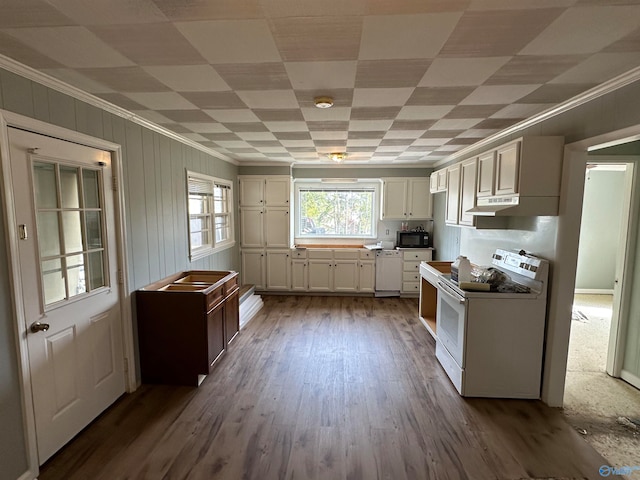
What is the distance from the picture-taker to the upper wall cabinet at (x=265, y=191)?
5.50 m

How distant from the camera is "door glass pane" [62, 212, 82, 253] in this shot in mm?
2102

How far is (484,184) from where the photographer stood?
117 inches

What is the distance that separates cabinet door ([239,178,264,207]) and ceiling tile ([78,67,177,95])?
11.1ft

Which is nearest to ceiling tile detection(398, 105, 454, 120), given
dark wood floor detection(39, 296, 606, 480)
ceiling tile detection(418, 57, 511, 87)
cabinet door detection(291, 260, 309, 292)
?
ceiling tile detection(418, 57, 511, 87)

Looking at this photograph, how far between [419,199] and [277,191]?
2.57 m

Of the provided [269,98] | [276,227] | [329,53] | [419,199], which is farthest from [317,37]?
[419,199]

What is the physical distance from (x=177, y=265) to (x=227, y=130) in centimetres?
158

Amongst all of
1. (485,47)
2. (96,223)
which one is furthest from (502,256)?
(96,223)

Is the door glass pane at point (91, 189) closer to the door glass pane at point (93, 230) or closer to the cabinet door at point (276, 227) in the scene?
the door glass pane at point (93, 230)

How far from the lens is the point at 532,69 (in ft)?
5.80

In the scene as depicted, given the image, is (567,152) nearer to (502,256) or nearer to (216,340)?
(502,256)

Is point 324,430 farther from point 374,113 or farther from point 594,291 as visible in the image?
point 594,291

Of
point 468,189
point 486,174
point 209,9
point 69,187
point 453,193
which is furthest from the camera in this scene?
point 453,193

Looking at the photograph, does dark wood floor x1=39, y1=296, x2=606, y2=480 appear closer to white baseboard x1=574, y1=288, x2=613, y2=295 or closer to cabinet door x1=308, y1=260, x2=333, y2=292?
cabinet door x1=308, y1=260, x2=333, y2=292
